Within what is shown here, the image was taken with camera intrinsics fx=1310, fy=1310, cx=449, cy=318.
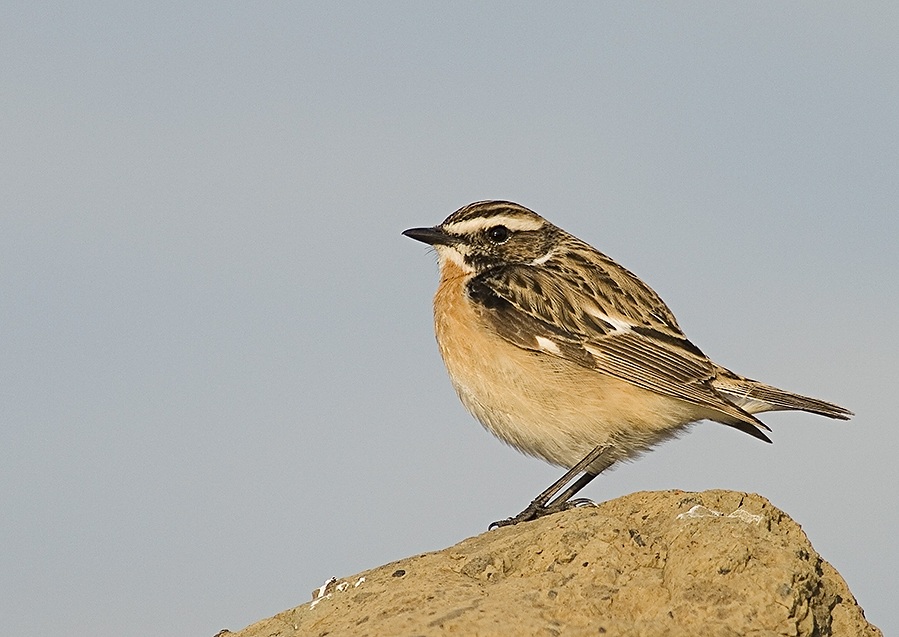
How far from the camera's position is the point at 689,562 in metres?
8.04

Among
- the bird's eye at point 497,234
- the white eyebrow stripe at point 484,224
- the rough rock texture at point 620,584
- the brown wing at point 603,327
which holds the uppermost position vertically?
the white eyebrow stripe at point 484,224

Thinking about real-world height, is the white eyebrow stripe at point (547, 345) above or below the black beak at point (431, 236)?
below

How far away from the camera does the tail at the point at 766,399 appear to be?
11992 mm

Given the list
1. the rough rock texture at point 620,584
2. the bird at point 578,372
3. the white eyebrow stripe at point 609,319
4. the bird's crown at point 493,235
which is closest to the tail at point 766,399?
the bird at point 578,372

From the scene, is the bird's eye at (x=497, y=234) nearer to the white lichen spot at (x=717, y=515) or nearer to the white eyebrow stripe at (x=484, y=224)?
the white eyebrow stripe at (x=484, y=224)

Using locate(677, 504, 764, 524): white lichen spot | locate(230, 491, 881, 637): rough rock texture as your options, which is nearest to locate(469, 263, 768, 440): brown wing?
locate(677, 504, 764, 524): white lichen spot

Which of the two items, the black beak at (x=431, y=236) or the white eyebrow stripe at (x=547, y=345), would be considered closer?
the white eyebrow stripe at (x=547, y=345)

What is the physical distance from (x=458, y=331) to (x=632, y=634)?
17.1 feet

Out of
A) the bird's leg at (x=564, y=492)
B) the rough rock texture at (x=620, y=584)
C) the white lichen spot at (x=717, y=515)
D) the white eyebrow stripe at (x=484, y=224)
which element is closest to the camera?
the rough rock texture at (x=620, y=584)

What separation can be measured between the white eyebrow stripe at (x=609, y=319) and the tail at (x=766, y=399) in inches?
38.0

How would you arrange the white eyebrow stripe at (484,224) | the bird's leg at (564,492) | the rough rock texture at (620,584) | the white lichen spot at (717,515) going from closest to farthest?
the rough rock texture at (620,584)
the white lichen spot at (717,515)
the bird's leg at (564,492)
the white eyebrow stripe at (484,224)

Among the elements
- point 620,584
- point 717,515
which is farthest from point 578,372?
point 620,584

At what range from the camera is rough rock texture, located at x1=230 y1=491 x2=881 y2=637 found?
7.68 m

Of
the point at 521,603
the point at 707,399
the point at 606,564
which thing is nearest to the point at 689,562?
the point at 606,564
